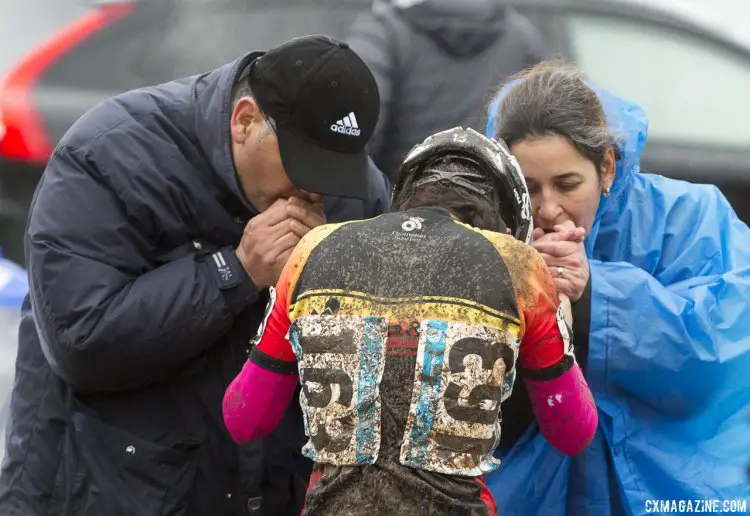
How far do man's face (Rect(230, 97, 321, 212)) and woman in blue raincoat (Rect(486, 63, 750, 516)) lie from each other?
0.50 m

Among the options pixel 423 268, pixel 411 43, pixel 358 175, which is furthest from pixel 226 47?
pixel 423 268

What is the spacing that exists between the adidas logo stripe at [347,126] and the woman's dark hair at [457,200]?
0.40 meters

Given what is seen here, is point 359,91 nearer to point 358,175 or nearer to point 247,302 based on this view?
point 358,175

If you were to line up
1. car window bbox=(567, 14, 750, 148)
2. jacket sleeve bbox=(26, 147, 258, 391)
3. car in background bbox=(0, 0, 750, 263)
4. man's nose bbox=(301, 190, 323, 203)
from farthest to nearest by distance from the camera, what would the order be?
car window bbox=(567, 14, 750, 148) → car in background bbox=(0, 0, 750, 263) → man's nose bbox=(301, 190, 323, 203) → jacket sleeve bbox=(26, 147, 258, 391)

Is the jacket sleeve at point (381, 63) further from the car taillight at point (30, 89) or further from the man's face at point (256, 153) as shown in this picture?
the man's face at point (256, 153)

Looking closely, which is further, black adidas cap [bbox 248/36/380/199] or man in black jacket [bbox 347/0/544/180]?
man in black jacket [bbox 347/0/544/180]

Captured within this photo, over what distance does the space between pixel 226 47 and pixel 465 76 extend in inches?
45.4

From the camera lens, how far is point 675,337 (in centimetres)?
244

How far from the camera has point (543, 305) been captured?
2.10m

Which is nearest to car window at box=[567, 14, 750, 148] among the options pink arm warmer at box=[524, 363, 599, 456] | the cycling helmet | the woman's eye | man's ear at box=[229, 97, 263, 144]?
the woman's eye

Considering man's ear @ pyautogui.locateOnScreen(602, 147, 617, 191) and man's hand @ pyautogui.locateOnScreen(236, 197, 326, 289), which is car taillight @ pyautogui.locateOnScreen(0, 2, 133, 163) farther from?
man's ear @ pyautogui.locateOnScreen(602, 147, 617, 191)

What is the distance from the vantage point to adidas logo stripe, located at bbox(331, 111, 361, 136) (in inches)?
102

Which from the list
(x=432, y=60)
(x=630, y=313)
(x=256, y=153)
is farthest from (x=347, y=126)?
(x=432, y=60)

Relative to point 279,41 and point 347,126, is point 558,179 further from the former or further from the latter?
point 279,41
